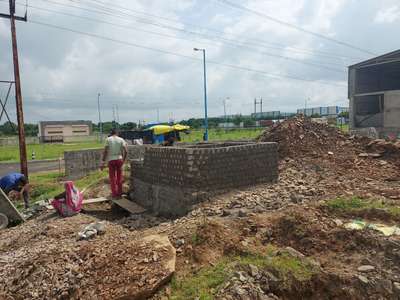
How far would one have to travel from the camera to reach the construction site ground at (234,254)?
176 inches

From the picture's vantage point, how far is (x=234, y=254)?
5008mm

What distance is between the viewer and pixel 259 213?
6594mm

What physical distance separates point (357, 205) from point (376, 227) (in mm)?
1035

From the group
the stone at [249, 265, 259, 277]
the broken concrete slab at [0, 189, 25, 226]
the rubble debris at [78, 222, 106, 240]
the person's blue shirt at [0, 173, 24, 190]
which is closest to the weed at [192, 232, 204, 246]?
the stone at [249, 265, 259, 277]

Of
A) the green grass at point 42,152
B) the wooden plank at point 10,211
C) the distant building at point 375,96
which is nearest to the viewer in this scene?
the wooden plank at point 10,211

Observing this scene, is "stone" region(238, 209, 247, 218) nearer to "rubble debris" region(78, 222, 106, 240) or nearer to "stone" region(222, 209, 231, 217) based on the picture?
"stone" region(222, 209, 231, 217)

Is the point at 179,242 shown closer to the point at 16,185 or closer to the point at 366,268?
the point at 366,268

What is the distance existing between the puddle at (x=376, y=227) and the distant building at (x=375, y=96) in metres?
24.9

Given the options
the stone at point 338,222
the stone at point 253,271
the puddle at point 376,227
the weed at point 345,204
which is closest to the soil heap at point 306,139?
the weed at point 345,204

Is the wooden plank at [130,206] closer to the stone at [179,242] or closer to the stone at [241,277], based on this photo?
the stone at [179,242]

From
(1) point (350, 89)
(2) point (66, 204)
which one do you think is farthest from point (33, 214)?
(1) point (350, 89)

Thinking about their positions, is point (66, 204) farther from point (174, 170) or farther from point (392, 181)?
point (392, 181)

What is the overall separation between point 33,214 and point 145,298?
6.64 meters

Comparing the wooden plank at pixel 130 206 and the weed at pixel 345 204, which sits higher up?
the weed at pixel 345 204
